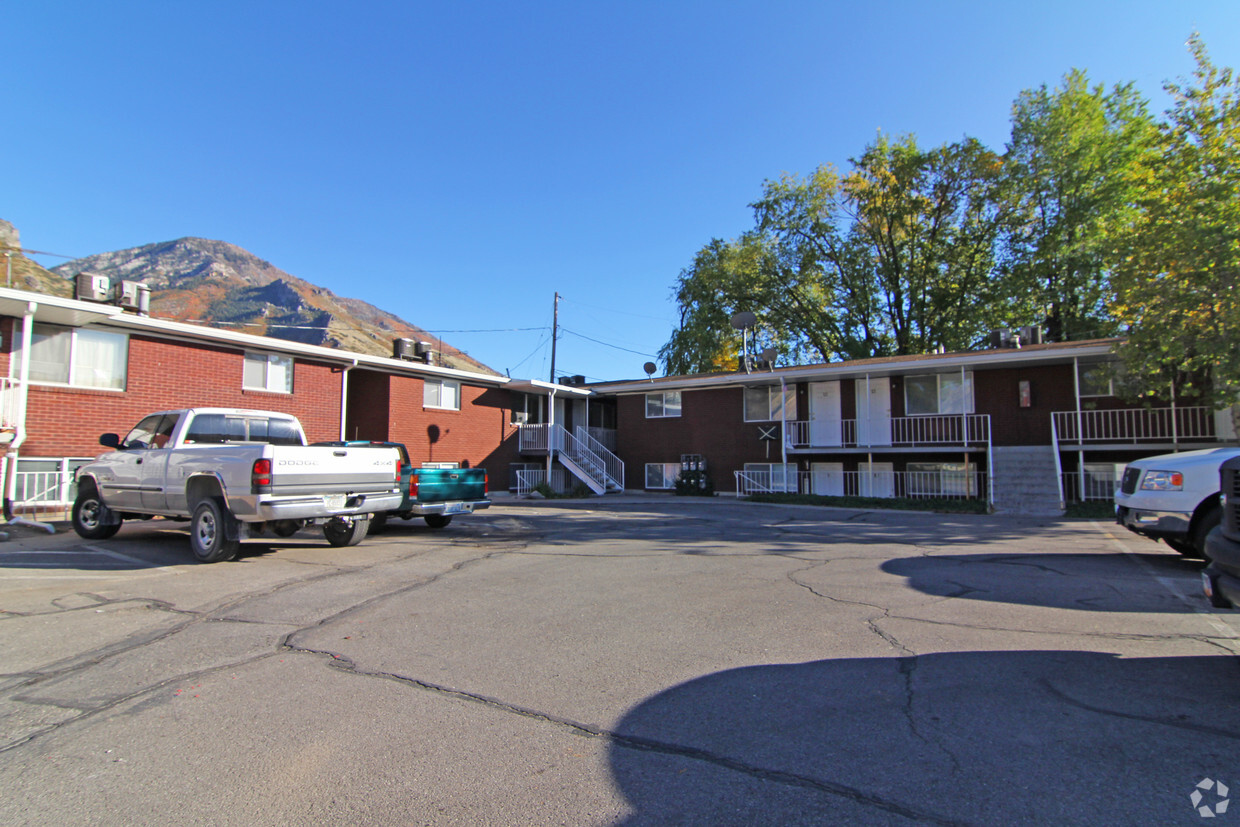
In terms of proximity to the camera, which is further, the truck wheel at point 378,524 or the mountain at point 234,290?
the mountain at point 234,290

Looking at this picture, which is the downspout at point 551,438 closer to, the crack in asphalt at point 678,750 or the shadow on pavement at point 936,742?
the crack in asphalt at point 678,750

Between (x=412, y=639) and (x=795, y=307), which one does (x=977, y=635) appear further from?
(x=795, y=307)

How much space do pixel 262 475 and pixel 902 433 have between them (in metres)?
18.4

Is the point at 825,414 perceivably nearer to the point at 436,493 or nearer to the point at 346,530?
the point at 436,493

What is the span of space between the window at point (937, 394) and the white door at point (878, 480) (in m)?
1.92

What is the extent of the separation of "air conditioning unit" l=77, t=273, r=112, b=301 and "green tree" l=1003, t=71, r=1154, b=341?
32.4m

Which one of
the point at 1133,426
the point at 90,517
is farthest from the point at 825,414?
the point at 90,517

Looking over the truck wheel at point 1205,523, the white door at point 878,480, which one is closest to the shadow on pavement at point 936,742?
the truck wheel at point 1205,523

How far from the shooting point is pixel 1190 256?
13.2 metres

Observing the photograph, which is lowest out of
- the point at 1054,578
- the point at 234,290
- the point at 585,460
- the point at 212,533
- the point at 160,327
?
the point at 1054,578

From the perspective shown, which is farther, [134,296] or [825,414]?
[825,414]

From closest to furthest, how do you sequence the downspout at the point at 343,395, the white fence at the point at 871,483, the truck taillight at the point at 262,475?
the truck taillight at the point at 262,475
the downspout at the point at 343,395
the white fence at the point at 871,483

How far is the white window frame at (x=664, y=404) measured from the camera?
85.6ft

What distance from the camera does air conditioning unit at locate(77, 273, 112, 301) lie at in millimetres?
14422
